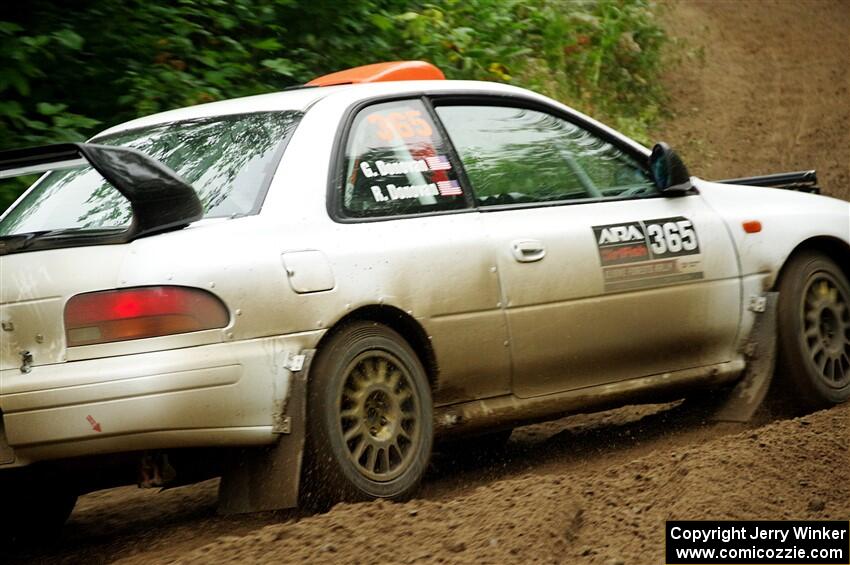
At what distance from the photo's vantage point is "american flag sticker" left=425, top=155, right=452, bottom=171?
5441mm

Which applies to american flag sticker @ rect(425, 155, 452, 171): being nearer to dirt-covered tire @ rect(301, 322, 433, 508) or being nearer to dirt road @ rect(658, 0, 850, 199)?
dirt-covered tire @ rect(301, 322, 433, 508)

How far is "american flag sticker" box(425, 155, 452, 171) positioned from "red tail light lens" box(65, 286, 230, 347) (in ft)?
4.48

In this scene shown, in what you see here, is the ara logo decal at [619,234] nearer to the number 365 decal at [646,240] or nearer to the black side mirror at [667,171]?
the number 365 decal at [646,240]

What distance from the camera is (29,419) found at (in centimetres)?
437

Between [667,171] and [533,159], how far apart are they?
709mm

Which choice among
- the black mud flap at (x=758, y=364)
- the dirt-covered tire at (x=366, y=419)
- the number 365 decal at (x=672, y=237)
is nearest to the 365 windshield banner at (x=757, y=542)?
the dirt-covered tire at (x=366, y=419)

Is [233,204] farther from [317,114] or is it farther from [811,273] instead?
[811,273]

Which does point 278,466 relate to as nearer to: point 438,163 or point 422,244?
point 422,244

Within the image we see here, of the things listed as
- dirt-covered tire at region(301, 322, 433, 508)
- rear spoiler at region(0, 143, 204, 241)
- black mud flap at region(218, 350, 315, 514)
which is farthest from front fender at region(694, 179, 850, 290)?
rear spoiler at region(0, 143, 204, 241)

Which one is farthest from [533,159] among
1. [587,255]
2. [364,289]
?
[364,289]

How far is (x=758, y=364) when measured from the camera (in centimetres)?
646

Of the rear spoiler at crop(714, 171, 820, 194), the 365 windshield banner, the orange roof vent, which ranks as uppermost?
the orange roof vent

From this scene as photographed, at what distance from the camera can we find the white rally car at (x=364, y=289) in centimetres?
442

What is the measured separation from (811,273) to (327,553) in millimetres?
3410
